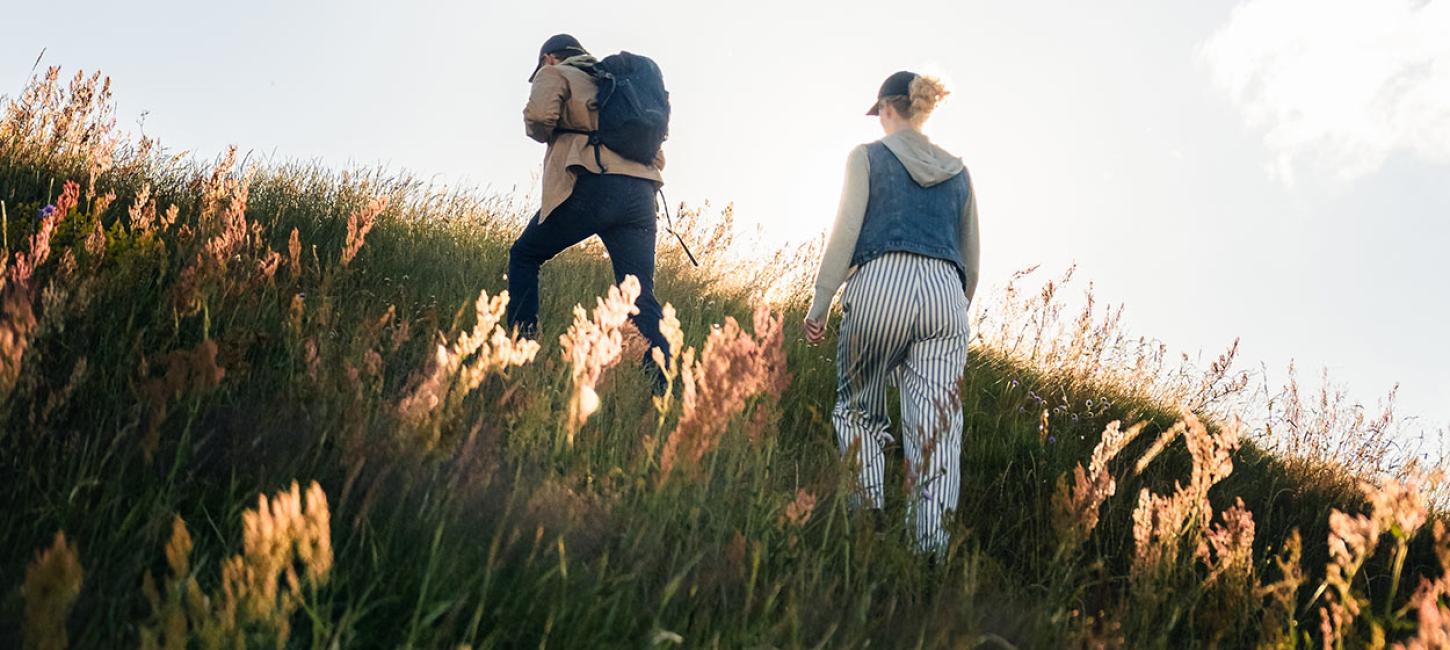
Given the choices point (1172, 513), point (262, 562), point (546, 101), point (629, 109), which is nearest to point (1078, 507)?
point (1172, 513)

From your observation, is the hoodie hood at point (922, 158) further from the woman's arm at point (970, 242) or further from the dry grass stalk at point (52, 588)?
the dry grass stalk at point (52, 588)

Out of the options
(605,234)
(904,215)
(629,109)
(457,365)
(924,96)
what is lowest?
(457,365)

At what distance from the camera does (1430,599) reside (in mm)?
1928

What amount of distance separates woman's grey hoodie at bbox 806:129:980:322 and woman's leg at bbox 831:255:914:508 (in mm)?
82

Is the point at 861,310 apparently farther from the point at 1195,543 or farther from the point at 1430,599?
the point at 1430,599

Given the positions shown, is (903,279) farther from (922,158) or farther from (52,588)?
(52,588)

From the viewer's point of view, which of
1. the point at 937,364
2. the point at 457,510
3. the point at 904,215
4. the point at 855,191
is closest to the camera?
the point at 457,510

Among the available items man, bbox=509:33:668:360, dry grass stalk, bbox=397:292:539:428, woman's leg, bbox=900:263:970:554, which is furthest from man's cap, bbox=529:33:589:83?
dry grass stalk, bbox=397:292:539:428

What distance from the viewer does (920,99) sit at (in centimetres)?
383

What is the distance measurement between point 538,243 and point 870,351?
6.11ft

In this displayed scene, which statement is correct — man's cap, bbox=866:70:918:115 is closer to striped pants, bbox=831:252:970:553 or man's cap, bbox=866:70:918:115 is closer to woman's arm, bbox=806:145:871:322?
woman's arm, bbox=806:145:871:322

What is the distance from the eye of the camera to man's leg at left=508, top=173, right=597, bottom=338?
4.61m

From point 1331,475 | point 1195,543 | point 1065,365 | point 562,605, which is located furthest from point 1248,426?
point 562,605

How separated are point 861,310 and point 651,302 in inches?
54.6
